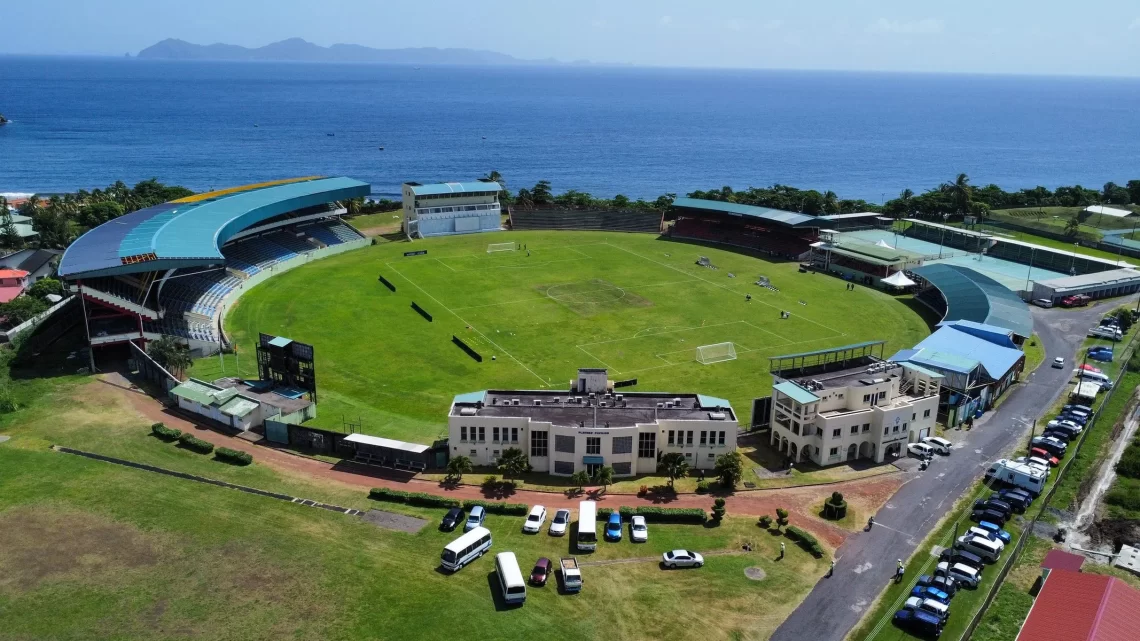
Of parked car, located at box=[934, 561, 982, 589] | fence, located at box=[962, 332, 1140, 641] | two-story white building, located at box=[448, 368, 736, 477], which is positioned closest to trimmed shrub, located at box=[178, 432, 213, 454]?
two-story white building, located at box=[448, 368, 736, 477]

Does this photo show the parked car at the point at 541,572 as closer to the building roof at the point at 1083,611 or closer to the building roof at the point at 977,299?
the building roof at the point at 1083,611

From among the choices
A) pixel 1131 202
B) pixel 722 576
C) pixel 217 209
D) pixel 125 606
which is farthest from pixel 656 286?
pixel 1131 202

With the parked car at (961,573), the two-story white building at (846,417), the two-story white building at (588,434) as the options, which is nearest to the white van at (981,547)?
the parked car at (961,573)

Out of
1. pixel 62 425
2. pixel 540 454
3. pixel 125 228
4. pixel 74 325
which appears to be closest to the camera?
pixel 540 454

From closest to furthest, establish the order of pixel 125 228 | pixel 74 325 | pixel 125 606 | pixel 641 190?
pixel 125 606 → pixel 74 325 → pixel 125 228 → pixel 641 190

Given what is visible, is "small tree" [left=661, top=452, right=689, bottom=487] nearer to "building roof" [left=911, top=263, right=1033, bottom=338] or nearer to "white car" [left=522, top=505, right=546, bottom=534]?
"white car" [left=522, top=505, right=546, bottom=534]

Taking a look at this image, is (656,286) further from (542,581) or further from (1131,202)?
(1131,202)
